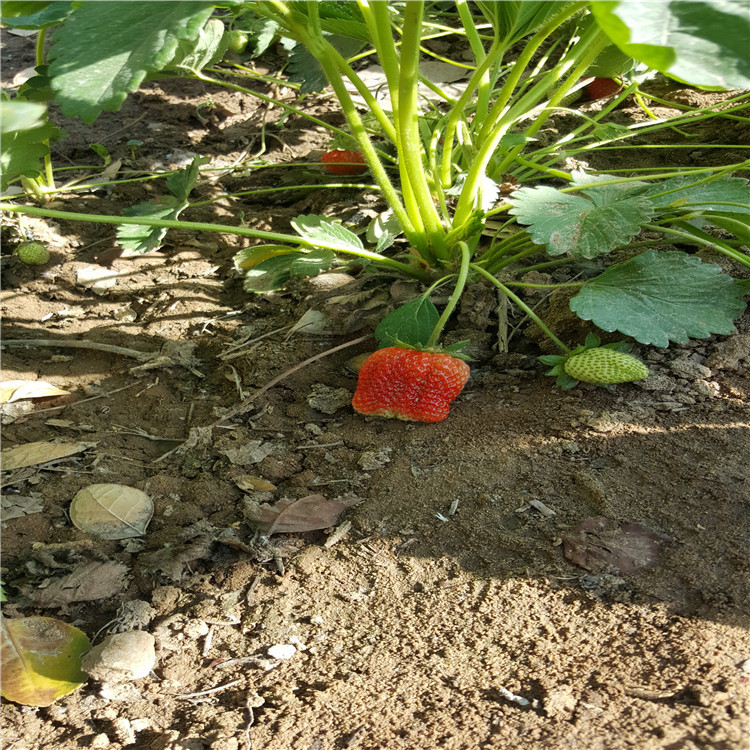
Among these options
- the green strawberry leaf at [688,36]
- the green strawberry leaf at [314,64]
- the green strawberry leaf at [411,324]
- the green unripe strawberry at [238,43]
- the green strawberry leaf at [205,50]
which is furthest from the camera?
the green unripe strawberry at [238,43]

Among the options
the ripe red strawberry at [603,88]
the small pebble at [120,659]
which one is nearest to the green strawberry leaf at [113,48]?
the small pebble at [120,659]

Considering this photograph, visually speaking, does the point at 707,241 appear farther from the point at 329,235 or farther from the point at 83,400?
the point at 83,400

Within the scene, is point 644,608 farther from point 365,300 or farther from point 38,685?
point 365,300

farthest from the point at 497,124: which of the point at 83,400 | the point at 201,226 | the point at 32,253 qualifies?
the point at 32,253

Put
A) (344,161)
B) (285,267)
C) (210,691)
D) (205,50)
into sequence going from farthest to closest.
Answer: (344,161) → (205,50) → (285,267) → (210,691)

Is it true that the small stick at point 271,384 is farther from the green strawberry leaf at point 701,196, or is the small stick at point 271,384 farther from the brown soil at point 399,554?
the green strawberry leaf at point 701,196

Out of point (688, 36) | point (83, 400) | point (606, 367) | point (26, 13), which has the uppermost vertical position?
point (688, 36)
